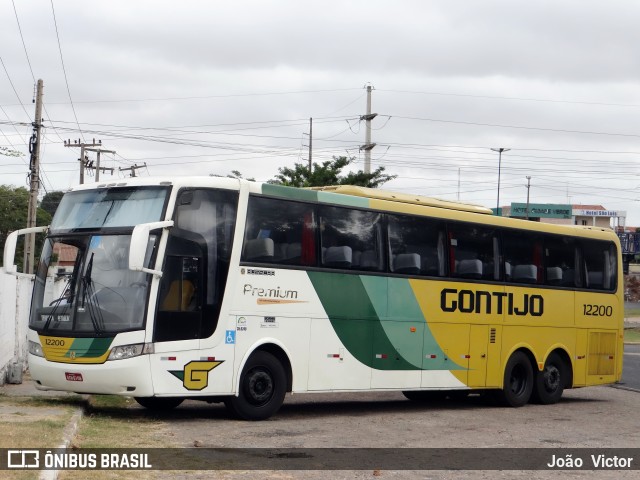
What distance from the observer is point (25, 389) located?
18188mm

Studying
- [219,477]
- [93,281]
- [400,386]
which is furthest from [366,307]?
[219,477]

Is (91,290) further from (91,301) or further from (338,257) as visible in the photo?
(338,257)

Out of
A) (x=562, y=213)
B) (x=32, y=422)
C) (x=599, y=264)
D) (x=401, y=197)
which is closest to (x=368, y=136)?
(x=599, y=264)

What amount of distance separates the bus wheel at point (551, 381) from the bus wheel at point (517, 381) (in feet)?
1.02

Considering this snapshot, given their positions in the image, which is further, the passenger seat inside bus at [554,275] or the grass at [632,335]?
the grass at [632,335]

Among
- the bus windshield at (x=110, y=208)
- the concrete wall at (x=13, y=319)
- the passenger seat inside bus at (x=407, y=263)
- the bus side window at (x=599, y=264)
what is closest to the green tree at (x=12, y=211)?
the concrete wall at (x=13, y=319)

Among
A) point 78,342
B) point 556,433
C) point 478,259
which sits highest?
point 478,259

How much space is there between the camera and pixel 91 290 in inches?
564

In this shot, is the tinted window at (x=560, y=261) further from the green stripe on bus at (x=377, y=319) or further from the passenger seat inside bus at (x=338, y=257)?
the passenger seat inside bus at (x=338, y=257)

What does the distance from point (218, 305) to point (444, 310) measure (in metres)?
5.19

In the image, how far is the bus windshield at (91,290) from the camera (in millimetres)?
14078

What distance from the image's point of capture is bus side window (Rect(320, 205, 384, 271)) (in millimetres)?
16406

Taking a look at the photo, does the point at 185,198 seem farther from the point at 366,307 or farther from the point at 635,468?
the point at 635,468

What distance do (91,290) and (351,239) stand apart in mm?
4445
